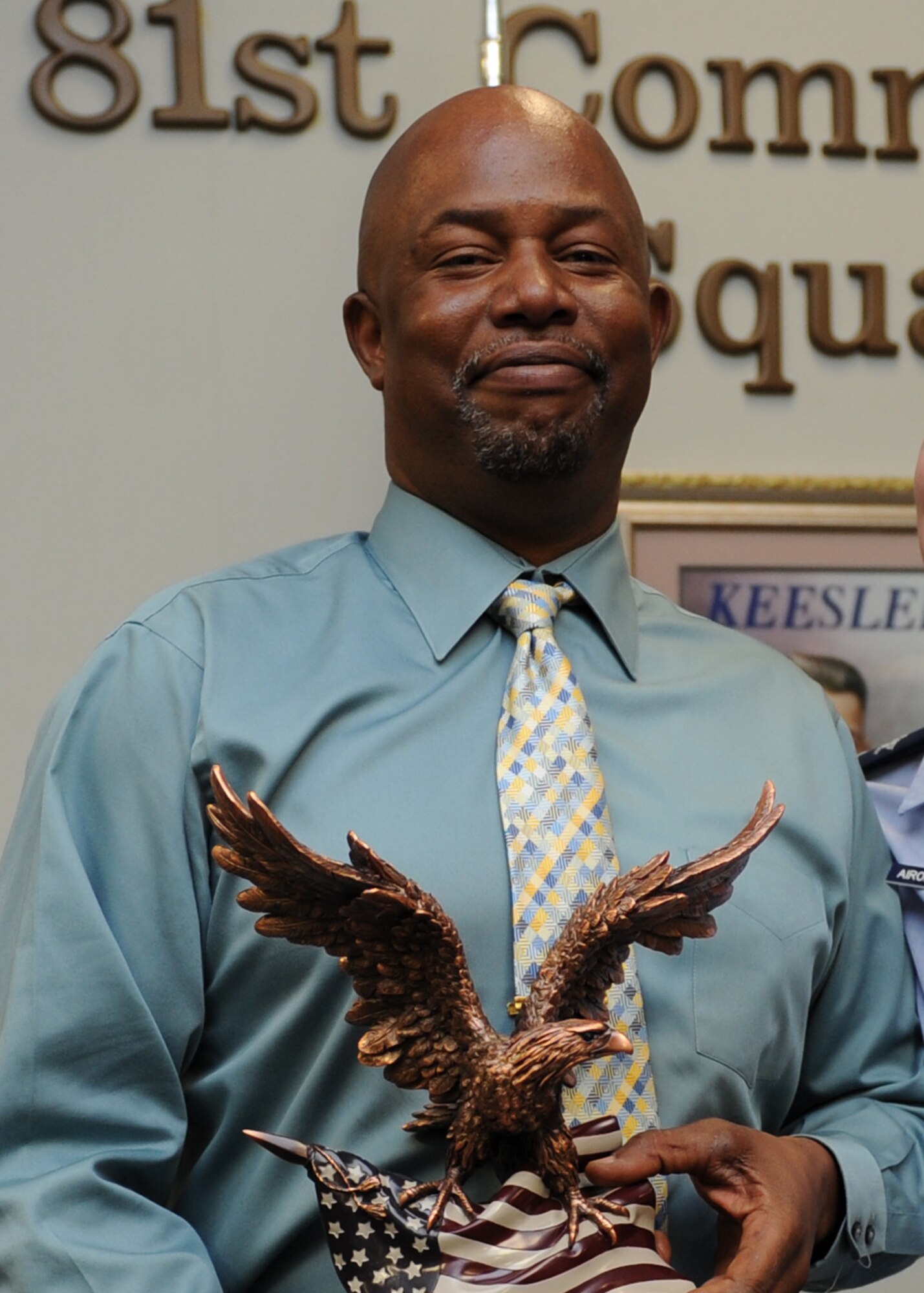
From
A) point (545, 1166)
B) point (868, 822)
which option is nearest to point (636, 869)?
point (545, 1166)

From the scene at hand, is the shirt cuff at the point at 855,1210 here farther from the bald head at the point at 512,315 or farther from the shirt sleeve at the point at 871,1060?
the bald head at the point at 512,315

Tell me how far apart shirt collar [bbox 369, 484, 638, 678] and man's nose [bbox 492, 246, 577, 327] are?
168 mm

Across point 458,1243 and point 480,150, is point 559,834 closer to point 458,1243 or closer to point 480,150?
point 458,1243

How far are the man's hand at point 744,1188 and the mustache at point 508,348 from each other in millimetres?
528

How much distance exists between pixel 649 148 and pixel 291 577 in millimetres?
942

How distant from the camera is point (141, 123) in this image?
198cm

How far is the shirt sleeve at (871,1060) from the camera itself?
1303mm

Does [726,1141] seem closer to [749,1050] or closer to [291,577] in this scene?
[749,1050]

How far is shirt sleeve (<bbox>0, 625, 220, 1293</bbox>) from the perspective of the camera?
1084mm

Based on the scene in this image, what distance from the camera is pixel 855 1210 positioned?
1.25m

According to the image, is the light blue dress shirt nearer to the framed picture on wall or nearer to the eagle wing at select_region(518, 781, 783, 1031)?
the eagle wing at select_region(518, 781, 783, 1031)

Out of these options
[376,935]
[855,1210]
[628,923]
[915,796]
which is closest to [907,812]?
[915,796]

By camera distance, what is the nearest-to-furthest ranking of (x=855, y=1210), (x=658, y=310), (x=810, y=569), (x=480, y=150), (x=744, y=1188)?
(x=744, y=1188)
(x=855, y=1210)
(x=480, y=150)
(x=658, y=310)
(x=810, y=569)

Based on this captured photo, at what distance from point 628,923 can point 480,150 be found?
600mm
